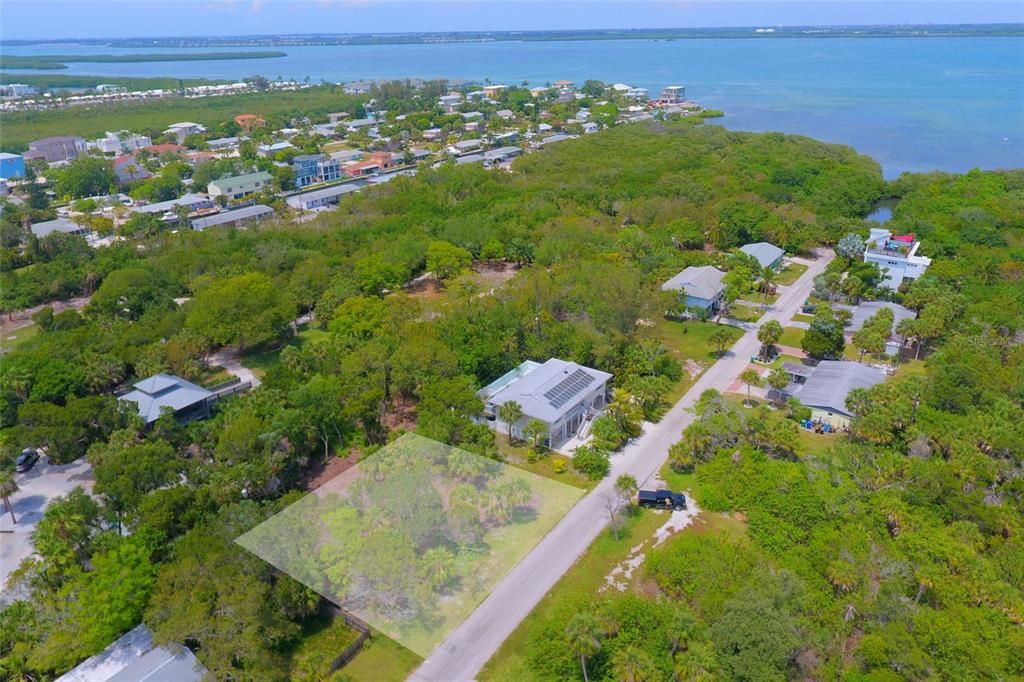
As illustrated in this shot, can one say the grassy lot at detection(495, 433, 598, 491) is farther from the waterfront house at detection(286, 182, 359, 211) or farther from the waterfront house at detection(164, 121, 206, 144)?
the waterfront house at detection(164, 121, 206, 144)

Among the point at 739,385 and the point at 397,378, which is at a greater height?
the point at 397,378

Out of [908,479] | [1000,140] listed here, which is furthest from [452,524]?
[1000,140]

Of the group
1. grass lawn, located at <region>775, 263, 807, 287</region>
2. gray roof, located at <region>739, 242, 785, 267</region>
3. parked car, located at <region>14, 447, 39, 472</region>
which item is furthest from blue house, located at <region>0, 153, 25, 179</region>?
grass lawn, located at <region>775, 263, 807, 287</region>

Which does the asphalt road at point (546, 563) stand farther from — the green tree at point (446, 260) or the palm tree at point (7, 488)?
the green tree at point (446, 260)

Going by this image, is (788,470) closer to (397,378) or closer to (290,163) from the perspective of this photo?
(397,378)

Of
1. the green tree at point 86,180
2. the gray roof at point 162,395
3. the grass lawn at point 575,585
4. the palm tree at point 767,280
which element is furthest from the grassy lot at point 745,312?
the green tree at point 86,180

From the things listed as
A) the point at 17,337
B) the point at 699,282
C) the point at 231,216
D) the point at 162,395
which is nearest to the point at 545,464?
the point at 162,395
